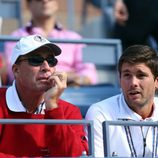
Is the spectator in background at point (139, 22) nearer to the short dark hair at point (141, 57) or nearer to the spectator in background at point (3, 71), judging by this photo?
the spectator in background at point (3, 71)

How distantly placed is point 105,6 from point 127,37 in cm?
93

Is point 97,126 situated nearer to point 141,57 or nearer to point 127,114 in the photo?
point 127,114

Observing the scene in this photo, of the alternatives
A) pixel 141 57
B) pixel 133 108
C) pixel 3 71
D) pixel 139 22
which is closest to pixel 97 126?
pixel 133 108

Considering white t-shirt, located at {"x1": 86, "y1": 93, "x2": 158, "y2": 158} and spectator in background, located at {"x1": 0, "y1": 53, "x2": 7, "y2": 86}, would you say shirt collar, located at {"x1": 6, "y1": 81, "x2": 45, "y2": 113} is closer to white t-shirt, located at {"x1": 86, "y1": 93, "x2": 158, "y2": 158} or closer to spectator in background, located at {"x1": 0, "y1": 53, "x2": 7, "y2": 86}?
white t-shirt, located at {"x1": 86, "y1": 93, "x2": 158, "y2": 158}

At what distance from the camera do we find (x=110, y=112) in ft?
17.5

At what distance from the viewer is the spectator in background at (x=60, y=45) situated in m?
7.46

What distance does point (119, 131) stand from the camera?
5.18 metres

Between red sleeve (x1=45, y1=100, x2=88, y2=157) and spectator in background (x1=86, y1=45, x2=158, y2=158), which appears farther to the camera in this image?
spectator in background (x1=86, y1=45, x2=158, y2=158)

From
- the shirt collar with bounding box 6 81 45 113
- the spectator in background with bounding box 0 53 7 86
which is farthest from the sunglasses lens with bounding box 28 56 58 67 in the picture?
the spectator in background with bounding box 0 53 7 86

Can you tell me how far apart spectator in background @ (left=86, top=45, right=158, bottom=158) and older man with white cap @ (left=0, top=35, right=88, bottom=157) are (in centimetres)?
A: 20

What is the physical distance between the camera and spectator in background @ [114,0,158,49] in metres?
8.49

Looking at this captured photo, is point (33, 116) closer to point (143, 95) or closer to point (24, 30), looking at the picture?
point (143, 95)

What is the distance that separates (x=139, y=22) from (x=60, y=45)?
1318 mm

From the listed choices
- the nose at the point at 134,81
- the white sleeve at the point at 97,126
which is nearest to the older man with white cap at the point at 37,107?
the white sleeve at the point at 97,126
